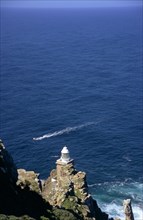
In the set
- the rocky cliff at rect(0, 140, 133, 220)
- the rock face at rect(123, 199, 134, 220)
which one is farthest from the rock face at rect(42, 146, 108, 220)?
the rock face at rect(123, 199, 134, 220)

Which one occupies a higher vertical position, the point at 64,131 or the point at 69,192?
the point at 69,192

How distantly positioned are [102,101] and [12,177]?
389 feet

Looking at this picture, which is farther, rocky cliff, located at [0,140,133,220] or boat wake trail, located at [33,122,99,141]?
boat wake trail, located at [33,122,99,141]

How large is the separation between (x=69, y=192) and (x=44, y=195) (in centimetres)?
344

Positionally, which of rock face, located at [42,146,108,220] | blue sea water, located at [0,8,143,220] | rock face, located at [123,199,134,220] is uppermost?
rock face, located at [42,146,108,220]

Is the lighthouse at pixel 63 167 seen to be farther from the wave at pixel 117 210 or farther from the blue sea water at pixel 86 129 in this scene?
the blue sea water at pixel 86 129

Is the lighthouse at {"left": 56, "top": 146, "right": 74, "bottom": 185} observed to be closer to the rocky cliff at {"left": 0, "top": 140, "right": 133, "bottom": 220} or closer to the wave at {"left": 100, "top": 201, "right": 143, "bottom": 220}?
the rocky cliff at {"left": 0, "top": 140, "right": 133, "bottom": 220}

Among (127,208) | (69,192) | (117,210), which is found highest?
(69,192)

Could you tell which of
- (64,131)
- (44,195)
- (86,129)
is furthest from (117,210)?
(86,129)

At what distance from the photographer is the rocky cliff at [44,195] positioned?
156ft

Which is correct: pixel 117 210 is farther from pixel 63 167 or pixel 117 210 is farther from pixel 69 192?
pixel 69 192

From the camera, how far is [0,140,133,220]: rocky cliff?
156 ft

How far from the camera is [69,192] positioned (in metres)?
61.6

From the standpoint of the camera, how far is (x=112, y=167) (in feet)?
384
